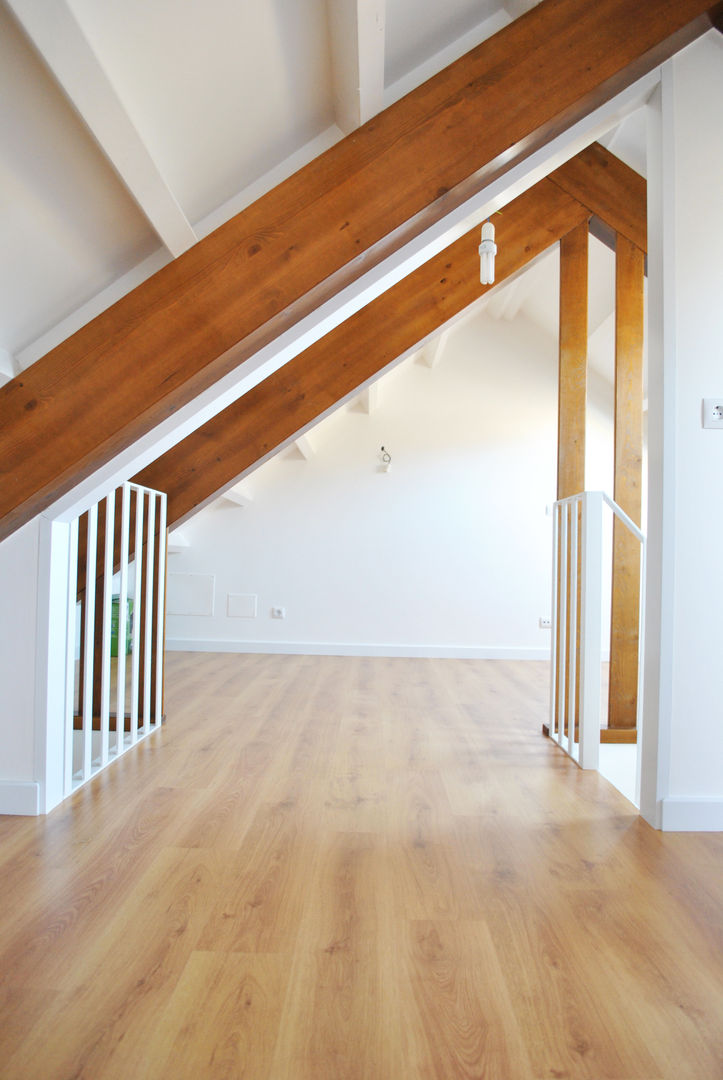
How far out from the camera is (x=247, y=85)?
1.78 metres

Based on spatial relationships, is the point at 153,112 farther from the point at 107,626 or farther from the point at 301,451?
the point at 301,451

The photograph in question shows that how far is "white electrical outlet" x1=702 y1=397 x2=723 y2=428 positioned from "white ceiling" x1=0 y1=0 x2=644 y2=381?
1207mm

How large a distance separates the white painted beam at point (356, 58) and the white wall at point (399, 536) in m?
4.42

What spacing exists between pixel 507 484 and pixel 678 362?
4.14 meters

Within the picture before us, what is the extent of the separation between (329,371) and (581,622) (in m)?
1.85

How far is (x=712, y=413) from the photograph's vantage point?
89.3 inches

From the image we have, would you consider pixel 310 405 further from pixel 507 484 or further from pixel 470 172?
pixel 507 484

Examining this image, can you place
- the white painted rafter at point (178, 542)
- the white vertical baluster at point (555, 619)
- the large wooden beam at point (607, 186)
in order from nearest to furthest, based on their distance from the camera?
the white vertical baluster at point (555, 619), the large wooden beam at point (607, 186), the white painted rafter at point (178, 542)

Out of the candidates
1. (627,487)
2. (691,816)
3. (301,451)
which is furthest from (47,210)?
(301,451)

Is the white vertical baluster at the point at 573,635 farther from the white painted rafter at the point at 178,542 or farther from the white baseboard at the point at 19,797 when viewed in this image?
the white painted rafter at the point at 178,542

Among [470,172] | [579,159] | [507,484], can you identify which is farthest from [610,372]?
[470,172]

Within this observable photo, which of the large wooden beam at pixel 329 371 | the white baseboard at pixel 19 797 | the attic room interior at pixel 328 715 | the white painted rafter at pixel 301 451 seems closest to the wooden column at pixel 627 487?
the attic room interior at pixel 328 715

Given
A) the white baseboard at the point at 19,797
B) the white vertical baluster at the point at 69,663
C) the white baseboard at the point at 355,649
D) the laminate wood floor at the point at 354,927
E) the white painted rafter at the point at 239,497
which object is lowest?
the white baseboard at the point at 355,649

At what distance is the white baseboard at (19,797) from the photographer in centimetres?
226
